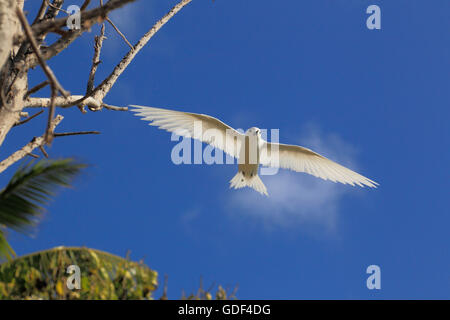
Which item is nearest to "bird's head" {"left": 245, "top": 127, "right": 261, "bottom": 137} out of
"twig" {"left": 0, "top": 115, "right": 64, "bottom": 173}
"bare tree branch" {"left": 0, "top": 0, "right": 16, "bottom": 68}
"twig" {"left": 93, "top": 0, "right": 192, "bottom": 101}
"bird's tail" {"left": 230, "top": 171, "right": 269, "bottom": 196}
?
"bird's tail" {"left": 230, "top": 171, "right": 269, "bottom": 196}

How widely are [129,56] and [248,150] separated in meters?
4.07

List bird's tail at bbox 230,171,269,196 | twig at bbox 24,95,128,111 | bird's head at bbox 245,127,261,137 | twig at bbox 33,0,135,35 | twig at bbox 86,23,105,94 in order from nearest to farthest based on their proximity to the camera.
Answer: twig at bbox 33,0,135,35, twig at bbox 24,95,128,111, twig at bbox 86,23,105,94, bird's head at bbox 245,127,261,137, bird's tail at bbox 230,171,269,196

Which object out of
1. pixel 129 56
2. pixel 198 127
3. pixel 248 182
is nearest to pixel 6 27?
pixel 129 56

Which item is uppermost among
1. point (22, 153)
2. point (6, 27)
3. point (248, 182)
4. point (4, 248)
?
point (248, 182)

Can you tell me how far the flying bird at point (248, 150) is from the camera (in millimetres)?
11719

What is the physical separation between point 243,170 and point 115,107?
4.68m

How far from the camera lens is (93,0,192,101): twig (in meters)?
9.25

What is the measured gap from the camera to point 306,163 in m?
13.8

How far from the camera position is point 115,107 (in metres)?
9.34

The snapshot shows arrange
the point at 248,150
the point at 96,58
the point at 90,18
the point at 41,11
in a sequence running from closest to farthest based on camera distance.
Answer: the point at 90,18, the point at 41,11, the point at 96,58, the point at 248,150

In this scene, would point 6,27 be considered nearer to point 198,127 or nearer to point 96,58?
point 96,58

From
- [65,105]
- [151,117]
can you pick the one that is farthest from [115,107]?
[151,117]

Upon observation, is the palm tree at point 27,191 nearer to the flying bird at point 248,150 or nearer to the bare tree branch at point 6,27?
the bare tree branch at point 6,27

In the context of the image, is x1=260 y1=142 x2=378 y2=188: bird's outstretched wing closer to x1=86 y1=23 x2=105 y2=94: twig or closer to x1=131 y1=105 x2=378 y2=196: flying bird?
x1=131 y1=105 x2=378 y2=196: flying bird
